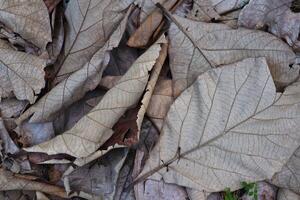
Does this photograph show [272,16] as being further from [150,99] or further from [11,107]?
[11,107]

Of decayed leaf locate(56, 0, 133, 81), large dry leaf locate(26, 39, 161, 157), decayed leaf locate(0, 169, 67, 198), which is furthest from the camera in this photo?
decayed leaf locate(56, 0, 133, 81)

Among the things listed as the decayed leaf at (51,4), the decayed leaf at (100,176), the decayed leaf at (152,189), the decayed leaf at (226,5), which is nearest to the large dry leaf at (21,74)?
the decayed leaf at (51,4)

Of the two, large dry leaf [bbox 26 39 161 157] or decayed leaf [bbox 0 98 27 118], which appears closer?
large dry leaf [bbox 26 39 161 157]

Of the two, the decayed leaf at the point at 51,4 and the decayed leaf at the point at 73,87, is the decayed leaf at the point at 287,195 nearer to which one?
the decayed leaf at the point at 73,87

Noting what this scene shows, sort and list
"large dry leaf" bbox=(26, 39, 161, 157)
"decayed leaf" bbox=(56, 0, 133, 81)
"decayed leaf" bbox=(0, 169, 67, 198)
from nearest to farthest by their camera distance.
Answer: "large dry leaf" bbox=(26, 39, 161, 157) < "decayed leaf" bbox=(0, 169, 67, 198) < "decayed leaf" bbox=(56, 0, 133, 81)

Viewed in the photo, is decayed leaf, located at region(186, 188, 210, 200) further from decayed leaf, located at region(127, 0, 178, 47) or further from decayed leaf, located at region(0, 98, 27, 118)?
decayed leaf, located at region(0, 98, 27, 118)

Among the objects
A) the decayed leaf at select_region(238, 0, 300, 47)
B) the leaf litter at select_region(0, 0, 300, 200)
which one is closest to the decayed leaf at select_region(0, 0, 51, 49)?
the leaf litter at select_region(0, 0, 300, 200)

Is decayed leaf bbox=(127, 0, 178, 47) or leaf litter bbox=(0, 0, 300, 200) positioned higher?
decayed leaf bbox=(127, 0, 178, 47)

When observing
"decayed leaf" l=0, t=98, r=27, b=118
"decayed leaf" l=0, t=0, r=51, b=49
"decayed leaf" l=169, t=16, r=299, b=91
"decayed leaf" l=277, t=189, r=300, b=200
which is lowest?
"decayed leaf" l=277, t=189, r=300, b=200
